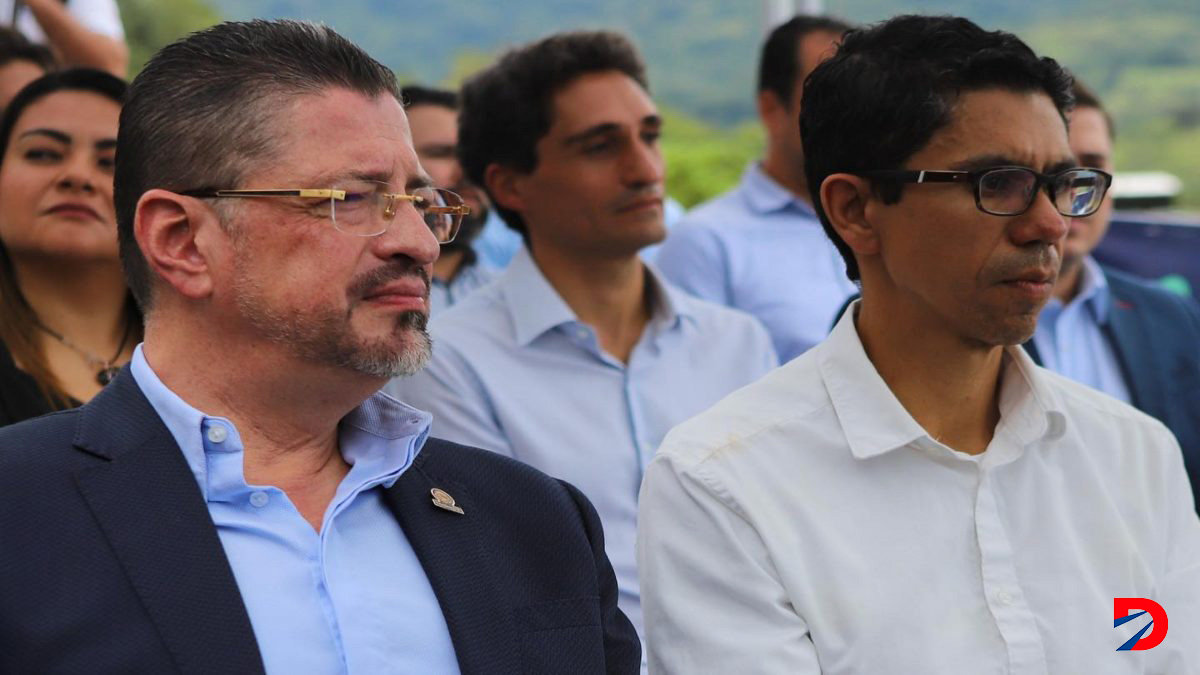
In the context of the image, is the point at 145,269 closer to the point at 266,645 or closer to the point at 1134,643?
the point at 266,645

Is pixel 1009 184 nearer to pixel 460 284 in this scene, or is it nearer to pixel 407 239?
pixel 407 239

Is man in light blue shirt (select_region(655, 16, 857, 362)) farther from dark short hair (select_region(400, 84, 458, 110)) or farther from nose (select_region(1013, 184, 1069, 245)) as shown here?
nose (select_region(1013, 184, 1069, 245))

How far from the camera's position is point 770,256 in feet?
13.4

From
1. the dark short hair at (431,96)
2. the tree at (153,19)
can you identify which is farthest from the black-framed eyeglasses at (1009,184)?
the tree at (153,19)

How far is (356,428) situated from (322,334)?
0.21 m

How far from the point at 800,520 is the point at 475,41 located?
12.5 feet

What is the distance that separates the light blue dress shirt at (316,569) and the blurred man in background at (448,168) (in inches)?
97.7

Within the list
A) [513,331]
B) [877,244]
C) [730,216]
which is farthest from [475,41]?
[877,244]

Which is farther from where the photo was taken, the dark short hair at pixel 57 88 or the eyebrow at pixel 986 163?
the dark short hair at pixel 57 88

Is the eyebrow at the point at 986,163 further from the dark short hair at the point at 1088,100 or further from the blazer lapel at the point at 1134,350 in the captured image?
the dark short hair at the point at 1088,100

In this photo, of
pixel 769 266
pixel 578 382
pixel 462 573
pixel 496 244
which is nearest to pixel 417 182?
pixel 462 573

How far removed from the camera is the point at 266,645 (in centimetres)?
163

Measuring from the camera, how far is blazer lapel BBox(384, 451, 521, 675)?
1.75m

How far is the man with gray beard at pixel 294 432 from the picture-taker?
5.41ft
